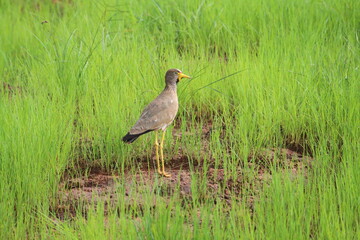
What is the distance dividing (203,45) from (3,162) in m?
2.54

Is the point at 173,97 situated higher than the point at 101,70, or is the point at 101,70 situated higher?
the point at 101,70

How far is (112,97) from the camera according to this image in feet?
14.2

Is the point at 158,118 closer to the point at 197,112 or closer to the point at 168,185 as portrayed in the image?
the point at 168,185

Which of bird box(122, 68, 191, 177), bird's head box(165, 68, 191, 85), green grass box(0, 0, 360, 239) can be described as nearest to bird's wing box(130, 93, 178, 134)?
bird box(122, 68, 191, 177)

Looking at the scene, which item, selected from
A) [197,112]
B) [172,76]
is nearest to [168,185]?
[172,76]

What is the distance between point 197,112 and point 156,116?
3.48ft

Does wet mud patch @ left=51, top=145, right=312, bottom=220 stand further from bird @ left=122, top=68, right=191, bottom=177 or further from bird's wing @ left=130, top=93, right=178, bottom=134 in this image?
bird's wing @ left=130, top=93, right=178, bottom=134

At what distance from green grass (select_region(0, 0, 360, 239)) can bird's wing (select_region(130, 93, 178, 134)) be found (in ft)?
1.18

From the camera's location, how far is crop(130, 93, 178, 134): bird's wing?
355cm

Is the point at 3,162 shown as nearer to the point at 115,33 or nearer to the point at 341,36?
the point at 115,33

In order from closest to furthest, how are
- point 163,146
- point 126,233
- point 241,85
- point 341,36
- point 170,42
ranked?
point 126,233 < point 163,146 < point 241,85 < point 341,36 < point 170,42

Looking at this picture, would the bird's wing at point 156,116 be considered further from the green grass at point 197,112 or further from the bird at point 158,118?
the green grass at point 197,112

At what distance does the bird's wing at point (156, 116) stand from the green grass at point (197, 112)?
361 millimetres

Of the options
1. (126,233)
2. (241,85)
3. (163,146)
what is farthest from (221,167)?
(126,233)
